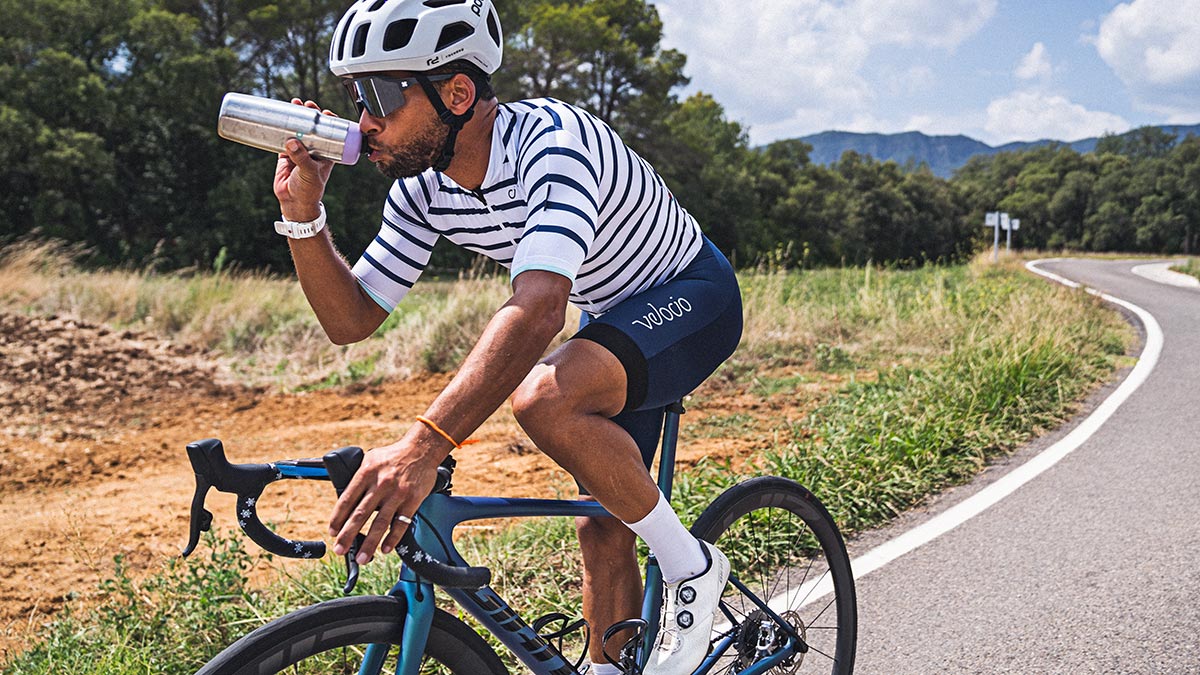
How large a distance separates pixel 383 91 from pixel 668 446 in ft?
3.76

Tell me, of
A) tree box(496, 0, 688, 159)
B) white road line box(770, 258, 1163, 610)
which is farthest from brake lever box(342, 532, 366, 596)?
tree box(496, 0, 688, 159)

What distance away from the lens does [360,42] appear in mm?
2162

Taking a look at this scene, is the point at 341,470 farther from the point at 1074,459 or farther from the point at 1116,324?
the point at 1116,324

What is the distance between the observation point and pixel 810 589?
349cm

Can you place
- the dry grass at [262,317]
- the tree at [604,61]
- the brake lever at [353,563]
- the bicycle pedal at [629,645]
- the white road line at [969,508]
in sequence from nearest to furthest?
the brake lever at [353,563], the bicycle pedal at [629,645], the white road line at [969,508], the dry grass at [262,317], the tree at [604,61]

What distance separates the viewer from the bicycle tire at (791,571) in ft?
9.29

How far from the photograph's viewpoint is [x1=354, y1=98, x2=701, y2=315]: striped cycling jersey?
209cm

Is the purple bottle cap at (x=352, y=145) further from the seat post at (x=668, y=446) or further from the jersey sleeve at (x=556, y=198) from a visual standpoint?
the seat post at (x=668, y=446)

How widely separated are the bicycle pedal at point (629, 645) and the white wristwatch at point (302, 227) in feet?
4.00

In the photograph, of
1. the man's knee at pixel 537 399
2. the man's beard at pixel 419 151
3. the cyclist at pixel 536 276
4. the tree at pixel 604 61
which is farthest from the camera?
the tree at pixel 604 61

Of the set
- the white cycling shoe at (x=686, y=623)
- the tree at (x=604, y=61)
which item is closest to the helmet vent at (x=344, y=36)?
the white cycling shoe at (x=686, y=623)

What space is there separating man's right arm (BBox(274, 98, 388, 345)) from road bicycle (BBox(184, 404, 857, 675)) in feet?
2.22

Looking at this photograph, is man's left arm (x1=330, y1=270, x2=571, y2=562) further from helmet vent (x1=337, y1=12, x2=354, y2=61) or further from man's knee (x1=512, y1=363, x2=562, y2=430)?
helmet vent (x1=337, y1=12, x2=354, y2=61)

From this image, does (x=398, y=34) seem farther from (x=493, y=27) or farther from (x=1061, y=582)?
(x=1061, y=582)
